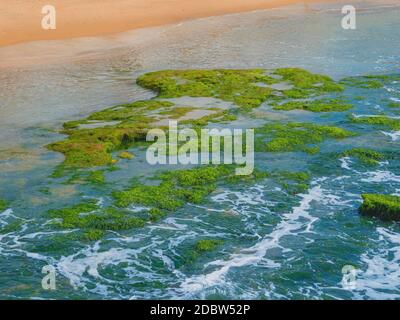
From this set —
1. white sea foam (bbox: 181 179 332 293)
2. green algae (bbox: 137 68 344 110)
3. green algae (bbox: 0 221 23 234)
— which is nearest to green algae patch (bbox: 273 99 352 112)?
green algae (bbox: 137 68 344 110)

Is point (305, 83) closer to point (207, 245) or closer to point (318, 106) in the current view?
point (318, 106)

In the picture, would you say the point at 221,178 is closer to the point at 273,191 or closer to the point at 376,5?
the point at 273,191

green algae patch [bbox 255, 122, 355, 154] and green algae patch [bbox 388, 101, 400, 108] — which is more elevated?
green algae patch [bbox 388, 101, 400, 108]

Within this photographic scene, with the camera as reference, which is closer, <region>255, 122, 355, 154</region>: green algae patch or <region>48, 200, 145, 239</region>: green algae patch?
<region>48, 200, 145, 239</region>: green algae patch

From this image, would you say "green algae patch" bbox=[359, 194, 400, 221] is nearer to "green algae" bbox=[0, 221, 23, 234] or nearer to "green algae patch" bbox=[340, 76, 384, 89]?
"green algae" bbox=[0, 221, 23, 234]
